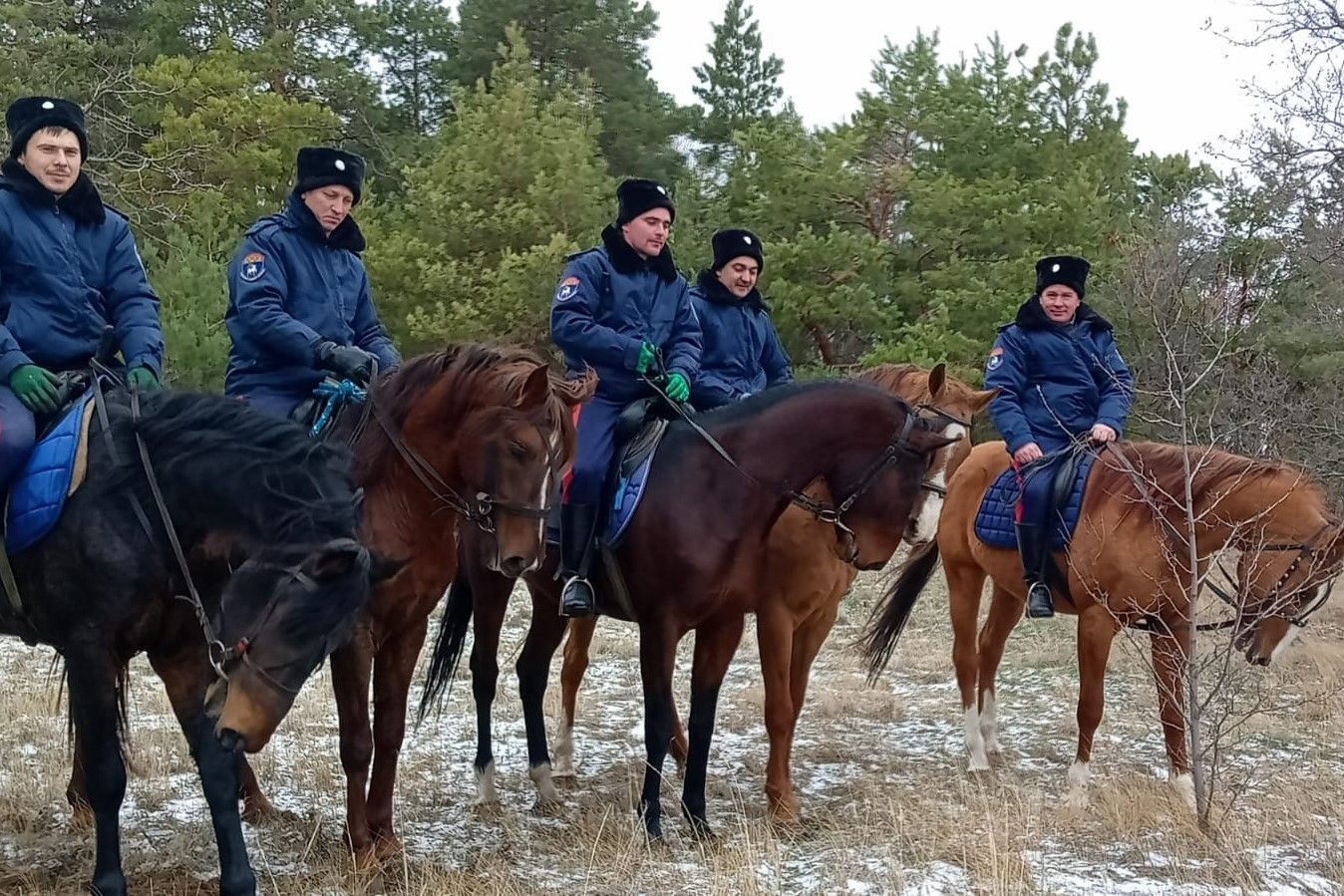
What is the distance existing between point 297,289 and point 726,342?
8.62 feet

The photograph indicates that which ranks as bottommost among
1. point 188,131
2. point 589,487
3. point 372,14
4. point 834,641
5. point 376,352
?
point 834,641

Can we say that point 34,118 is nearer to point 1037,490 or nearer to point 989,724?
point 1037,490

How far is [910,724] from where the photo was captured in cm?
806

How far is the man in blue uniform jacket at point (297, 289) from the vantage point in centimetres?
487

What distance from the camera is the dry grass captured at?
453 cm

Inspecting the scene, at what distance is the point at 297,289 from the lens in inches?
201

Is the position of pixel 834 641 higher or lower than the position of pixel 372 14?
lower

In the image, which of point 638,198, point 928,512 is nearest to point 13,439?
point 638,198

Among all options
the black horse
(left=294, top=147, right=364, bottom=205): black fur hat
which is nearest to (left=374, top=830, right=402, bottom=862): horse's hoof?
the black horse

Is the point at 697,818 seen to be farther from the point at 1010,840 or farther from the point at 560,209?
Result: the point at 560,209

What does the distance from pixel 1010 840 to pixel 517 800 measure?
2.57m

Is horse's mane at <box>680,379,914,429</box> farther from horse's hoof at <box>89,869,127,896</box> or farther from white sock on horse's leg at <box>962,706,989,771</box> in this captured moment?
horse's hoof at <box>89,869,127,896</box>

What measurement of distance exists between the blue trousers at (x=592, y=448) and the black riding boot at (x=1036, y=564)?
2588 millimetres

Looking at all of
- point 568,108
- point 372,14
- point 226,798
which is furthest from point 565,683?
point 372,14
